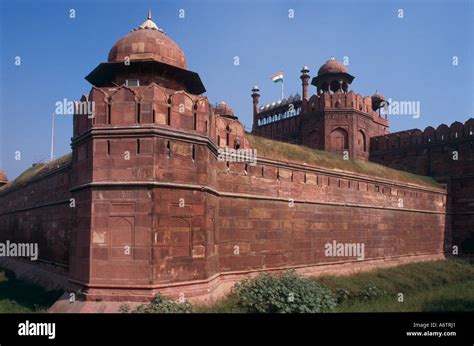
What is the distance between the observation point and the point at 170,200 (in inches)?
362

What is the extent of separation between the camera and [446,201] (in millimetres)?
24344

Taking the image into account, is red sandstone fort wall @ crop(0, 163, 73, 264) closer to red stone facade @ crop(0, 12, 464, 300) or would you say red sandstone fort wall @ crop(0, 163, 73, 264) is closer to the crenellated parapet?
red stone facade @ crop(0, 12, 464, 300)

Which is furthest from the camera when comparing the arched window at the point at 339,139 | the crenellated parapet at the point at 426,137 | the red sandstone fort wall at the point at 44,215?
the arched window at the point at 339,139

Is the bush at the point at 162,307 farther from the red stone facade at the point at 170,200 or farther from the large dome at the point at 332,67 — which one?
the large dome at the point at 332,67

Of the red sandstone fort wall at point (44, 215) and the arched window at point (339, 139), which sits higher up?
the arched window at point (339, 139)

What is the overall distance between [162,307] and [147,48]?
6.69 meters

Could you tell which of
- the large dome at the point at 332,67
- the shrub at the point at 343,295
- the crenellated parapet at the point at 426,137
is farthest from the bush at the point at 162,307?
the large dome at the point at 332,67

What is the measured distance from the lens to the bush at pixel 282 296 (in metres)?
9.80

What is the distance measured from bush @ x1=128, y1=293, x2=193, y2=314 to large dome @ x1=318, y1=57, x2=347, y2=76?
81.6 feet

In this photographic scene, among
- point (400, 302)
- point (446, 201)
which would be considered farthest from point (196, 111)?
point (446, 201)
